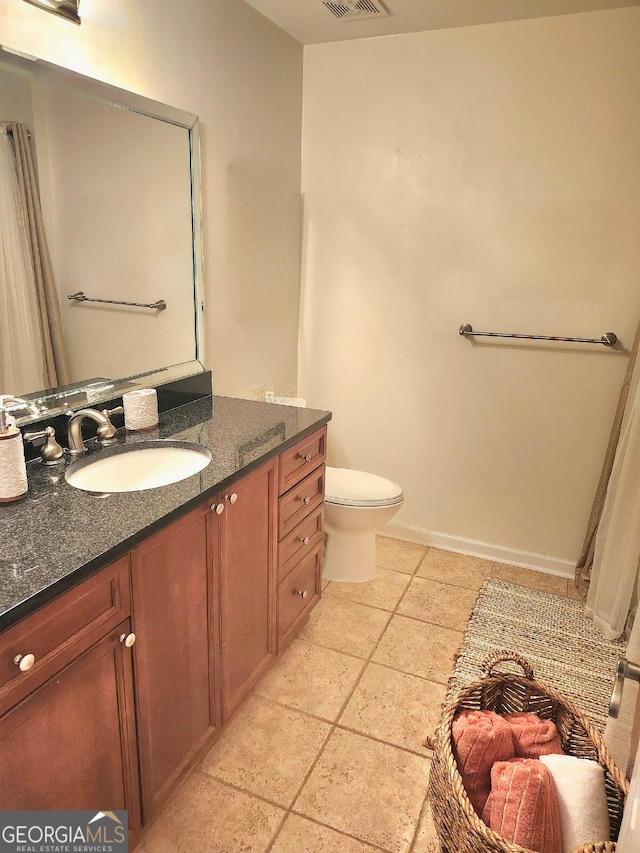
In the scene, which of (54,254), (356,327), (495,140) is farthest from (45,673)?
(495,140)

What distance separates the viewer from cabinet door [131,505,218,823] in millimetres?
1301

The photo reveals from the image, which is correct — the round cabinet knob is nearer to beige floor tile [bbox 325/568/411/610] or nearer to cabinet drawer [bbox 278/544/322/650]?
cabinet drawer [bbox 278/544/322/650]

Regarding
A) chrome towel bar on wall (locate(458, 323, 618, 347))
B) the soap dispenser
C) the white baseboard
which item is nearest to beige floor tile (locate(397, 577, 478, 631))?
the white baseboard

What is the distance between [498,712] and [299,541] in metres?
0.84

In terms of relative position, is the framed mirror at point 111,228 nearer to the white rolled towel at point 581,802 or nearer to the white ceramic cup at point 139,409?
the white ceramic cup at point 139,409

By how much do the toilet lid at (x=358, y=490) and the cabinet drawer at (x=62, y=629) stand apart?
4.33 feet

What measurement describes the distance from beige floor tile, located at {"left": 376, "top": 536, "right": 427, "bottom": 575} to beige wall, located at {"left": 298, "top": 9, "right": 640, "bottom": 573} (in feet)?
0.31

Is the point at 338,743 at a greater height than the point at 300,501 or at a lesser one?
lesser

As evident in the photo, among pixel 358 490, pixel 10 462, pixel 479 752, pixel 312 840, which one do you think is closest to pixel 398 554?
pixel 358 490

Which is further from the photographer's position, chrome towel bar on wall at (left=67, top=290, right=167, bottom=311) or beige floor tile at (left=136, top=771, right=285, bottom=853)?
chrome towel bar on wall at (left=67, top=290, right=167, bottom=311)

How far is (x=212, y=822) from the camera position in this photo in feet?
4.99

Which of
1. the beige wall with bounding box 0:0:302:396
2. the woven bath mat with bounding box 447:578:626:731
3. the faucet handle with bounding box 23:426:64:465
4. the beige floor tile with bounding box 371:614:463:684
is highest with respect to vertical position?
the beige wall with bounding box 0:0:302:396

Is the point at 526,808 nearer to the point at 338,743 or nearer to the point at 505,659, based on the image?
the point at 505,659

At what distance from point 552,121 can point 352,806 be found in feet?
8.18
